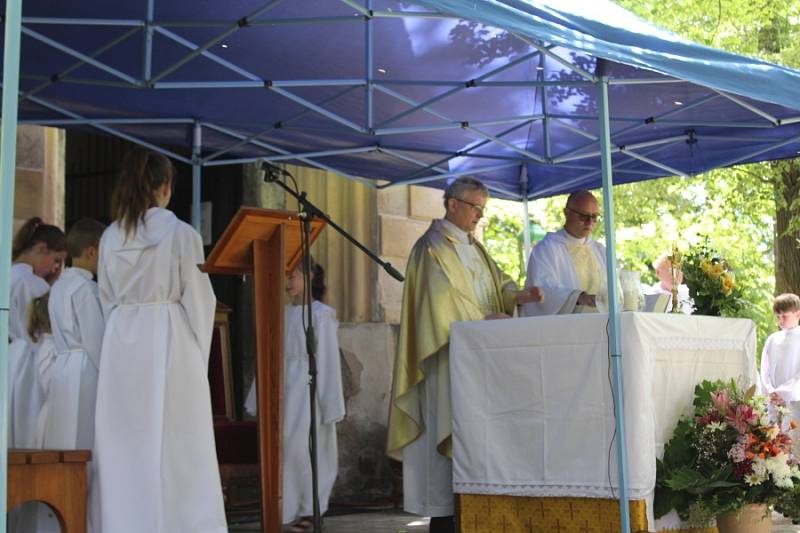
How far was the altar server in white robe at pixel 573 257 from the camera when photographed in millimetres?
8156

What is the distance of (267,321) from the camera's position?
5.92 m

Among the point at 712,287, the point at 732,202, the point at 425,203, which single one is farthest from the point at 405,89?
the point at 732,202

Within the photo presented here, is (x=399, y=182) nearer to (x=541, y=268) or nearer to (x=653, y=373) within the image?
(x=541, y=268)

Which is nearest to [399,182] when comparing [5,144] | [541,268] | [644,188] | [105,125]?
[541,268]

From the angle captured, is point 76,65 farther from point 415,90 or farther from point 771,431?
point 771,431

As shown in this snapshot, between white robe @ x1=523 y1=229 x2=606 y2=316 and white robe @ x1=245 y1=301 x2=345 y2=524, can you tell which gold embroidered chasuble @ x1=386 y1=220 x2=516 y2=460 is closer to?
white robe @ x1=523 y1=229 x2=606 y2=316

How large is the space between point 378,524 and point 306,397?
3.46 feet

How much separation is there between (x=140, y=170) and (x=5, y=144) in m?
2.32

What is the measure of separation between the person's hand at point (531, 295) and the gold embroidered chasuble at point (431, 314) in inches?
9.3

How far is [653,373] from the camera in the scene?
618cm

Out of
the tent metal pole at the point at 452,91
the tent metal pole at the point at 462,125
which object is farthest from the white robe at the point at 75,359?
the tent metal pole at the point at 462,125

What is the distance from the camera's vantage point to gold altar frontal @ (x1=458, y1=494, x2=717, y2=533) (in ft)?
19.9

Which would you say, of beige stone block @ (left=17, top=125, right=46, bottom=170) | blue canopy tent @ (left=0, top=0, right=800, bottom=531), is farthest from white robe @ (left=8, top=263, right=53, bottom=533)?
beige stone block @ (left=17, top=125, right=46, bottom=170)

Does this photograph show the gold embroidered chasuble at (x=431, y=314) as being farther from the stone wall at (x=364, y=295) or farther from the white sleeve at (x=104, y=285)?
the stone wall at (x=364, y=295)
